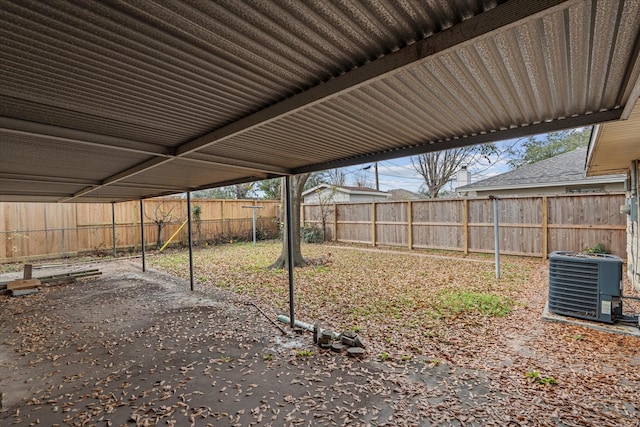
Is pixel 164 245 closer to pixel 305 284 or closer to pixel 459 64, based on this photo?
pixel 305 284

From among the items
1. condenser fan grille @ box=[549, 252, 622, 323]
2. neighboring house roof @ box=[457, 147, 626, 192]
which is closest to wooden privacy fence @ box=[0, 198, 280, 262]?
neighboring house roof @ box=[457, 147, 626, 192]

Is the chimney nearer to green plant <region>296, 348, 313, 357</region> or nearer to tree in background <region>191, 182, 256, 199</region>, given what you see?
tree in background <region>191, 182, 256, 199</region>

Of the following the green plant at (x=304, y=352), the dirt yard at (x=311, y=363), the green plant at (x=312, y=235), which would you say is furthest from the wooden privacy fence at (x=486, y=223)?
the green plant at (x=304, y=352)

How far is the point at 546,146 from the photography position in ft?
58.8

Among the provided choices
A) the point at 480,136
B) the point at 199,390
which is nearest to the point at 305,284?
the point at 199,390

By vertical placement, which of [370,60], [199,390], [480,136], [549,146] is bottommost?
[199,390]

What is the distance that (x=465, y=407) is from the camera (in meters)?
2.47

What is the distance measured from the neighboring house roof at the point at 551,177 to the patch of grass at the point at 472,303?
6.50m

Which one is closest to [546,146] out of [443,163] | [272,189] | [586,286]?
[443,163]

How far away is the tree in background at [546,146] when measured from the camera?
1675 centimetres

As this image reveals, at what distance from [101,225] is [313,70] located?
502 inches

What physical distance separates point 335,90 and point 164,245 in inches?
494

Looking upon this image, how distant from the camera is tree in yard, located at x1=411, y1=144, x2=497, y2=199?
58.4 ft

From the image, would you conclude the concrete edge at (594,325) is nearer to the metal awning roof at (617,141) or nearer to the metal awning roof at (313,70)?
the metal awning roof at (617,141)
